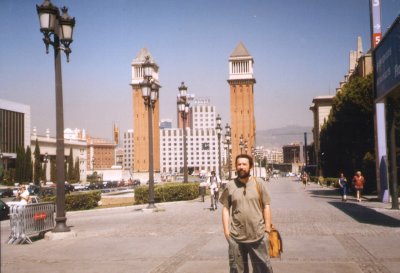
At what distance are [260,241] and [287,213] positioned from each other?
A: 12.6m

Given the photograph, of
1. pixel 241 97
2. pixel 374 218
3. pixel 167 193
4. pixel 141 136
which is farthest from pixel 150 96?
pixel 141 136

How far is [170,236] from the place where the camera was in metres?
11.7

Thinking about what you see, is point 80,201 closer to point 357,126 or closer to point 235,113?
point 357,126

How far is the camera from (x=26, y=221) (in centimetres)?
1149

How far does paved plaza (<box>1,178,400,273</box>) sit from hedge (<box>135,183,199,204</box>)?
8.71 m

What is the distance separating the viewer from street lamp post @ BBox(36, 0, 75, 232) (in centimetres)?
1192

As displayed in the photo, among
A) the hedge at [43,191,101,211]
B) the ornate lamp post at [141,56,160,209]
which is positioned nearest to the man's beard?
the ornate lamp post at [141,56,160,209]

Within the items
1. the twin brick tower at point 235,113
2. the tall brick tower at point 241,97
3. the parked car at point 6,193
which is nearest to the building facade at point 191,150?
the twin brick tower at point 235,113

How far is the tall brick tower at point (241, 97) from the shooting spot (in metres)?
108

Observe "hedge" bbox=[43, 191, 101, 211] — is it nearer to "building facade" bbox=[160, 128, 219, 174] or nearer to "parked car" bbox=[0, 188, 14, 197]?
"parked car" bbox=[0, 188, 14, 197]

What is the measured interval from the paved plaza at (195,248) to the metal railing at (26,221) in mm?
330

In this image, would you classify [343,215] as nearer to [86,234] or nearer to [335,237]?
[335,237]

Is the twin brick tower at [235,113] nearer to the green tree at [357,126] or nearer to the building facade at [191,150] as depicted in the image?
the building facade at [191,150]

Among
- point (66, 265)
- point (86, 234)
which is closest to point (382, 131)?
point (86, 234)
